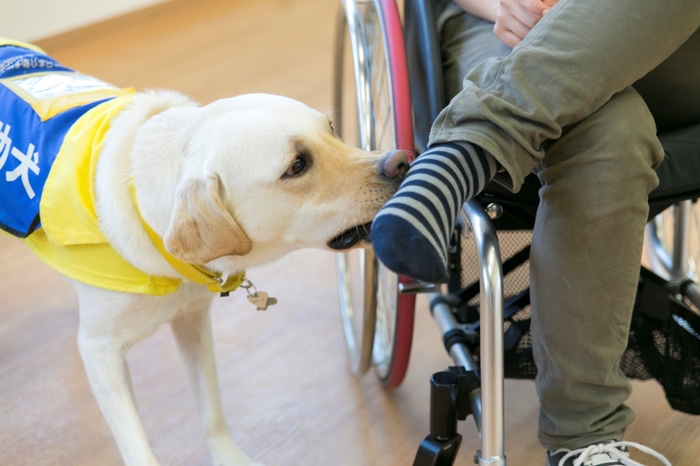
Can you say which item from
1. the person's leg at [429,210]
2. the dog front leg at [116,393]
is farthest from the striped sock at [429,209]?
the dog front leg at [116,393]

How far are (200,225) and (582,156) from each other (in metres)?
0.48

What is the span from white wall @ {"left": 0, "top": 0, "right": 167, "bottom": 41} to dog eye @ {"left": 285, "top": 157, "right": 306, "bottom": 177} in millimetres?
2681

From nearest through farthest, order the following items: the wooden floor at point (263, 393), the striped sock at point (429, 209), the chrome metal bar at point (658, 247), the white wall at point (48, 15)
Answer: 1. the striped sock at point (429, 209)
2. the wooden floor at point (263, 393)
3. the chrome metal bar at point (658, 247)
4. the white wall at point (48, 15)

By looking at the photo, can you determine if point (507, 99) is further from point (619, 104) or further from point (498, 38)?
point (498, 38)

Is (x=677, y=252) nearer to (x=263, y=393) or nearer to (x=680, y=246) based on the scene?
(x=680, y=246)

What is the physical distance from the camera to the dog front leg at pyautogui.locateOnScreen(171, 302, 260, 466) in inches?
49.8

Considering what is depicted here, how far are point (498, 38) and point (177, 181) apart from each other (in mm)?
542

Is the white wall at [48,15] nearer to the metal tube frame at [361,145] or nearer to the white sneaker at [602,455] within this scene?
the metal tube frame at [361,145]

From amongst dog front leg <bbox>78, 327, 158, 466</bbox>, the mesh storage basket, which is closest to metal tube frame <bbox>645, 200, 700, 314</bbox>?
the mesh storage basket

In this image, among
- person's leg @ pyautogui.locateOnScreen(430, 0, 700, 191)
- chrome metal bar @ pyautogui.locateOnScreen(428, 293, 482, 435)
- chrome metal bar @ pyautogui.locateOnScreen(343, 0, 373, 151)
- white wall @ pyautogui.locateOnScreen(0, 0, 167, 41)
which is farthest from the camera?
white wall @ pyautogui.locateOnScreen(0, 0, 167, 41)

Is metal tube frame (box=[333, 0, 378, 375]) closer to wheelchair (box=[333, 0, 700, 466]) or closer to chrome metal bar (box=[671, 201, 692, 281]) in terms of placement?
wheelchair (box=[333, 0, 700, 466])

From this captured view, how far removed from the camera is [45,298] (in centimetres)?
183

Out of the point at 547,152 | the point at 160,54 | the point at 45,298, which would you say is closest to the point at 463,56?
the point at 547,152

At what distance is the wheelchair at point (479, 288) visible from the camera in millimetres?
988
